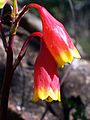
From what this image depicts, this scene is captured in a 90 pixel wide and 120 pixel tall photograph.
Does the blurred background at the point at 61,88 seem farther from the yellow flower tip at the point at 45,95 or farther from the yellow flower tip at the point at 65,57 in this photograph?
the yellow flower tip at the point at 65,57

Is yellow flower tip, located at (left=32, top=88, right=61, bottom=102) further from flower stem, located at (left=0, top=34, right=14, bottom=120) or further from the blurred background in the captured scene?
the blurred background

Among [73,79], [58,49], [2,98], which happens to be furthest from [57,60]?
[73,79]

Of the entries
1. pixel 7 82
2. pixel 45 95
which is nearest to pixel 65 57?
pixel 45 95

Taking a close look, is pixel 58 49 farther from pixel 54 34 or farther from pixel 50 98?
pixel 50 98

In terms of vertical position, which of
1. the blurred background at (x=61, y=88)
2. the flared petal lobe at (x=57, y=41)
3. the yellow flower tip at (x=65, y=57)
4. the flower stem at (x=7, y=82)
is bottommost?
the blurred background at (x=61, y=88)

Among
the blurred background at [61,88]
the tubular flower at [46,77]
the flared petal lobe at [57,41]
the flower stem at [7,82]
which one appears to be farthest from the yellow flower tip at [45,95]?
the blurred background at [61,88]

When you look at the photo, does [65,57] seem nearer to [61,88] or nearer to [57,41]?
[57,41]
